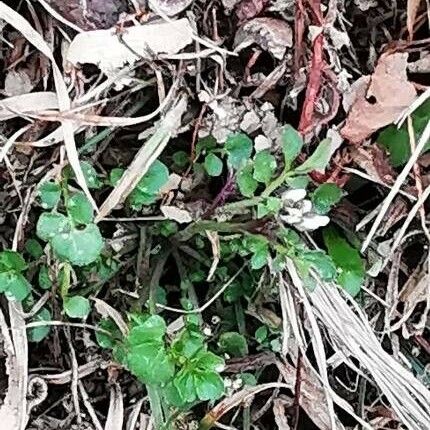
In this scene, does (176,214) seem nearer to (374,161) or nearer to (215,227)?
(215,227)

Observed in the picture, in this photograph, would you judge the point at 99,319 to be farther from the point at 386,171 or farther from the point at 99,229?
the point at 386,171

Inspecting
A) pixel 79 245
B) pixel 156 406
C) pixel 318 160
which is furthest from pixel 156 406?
pixel 318 160

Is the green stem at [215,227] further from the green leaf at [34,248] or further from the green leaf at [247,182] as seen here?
the green leaf at [34,248]

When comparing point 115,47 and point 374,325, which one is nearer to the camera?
point 115,47

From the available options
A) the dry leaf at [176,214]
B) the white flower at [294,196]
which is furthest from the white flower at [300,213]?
the dry leaf at [176,214]

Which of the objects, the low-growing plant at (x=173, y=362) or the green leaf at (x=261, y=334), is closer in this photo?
the low-growing plant at (x=173, y=362)

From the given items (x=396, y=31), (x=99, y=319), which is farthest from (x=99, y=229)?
(x=396, y=31)

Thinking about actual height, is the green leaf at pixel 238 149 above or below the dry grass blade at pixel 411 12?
below

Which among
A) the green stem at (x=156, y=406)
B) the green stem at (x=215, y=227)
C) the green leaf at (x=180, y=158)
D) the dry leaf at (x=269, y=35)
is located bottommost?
the green stem at (x=156, y=406)
